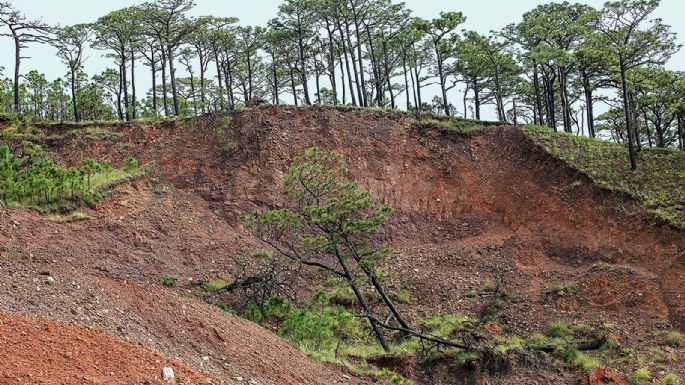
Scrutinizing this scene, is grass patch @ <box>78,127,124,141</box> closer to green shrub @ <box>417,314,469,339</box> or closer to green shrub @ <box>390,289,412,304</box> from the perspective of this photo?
green shrub @ <box>390,289,412,304</box>

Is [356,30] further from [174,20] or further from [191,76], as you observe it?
[191,76]

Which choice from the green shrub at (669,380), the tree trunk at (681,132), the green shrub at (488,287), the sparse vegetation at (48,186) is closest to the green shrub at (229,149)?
the sparse vegetation at (48,186)

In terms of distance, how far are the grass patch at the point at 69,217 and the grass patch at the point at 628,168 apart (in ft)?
59.6

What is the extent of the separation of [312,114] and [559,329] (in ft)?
49.3

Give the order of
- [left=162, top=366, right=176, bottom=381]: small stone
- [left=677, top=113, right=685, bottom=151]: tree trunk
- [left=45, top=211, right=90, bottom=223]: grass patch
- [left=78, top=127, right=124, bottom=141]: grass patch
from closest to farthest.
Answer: [left=162, top=366, right=176, bottom=381]: small stone → [left=45, top=211, right=90, bottom=223]: grass patch → [left=78, top=127, right=124, bottom=141]: grass patch → [left=677, top=113, right=685, bottom=151]: tree trunk

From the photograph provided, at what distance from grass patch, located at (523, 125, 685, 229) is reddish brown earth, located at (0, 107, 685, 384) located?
2.03ft

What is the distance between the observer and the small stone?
7.47 meters

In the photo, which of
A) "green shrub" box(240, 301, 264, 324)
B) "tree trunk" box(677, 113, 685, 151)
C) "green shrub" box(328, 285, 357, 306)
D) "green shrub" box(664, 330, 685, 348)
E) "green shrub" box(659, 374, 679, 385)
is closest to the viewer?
"green shrub" box(659, 374, 679, 385)

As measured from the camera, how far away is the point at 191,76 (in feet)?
140

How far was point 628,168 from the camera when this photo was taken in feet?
80.8

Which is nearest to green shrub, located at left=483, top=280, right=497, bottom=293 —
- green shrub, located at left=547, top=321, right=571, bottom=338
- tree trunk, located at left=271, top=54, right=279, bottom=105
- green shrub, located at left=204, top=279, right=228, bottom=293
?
green shrub, located at left=547, top=321, right=571, bottom=338

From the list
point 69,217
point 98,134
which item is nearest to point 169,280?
point 69,217

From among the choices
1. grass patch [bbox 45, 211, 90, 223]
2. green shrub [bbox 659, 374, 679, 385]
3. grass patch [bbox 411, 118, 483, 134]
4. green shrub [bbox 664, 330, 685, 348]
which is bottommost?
green shrub [bbox 659, 374, 679, 385]

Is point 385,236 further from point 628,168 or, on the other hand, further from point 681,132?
point 681,132
